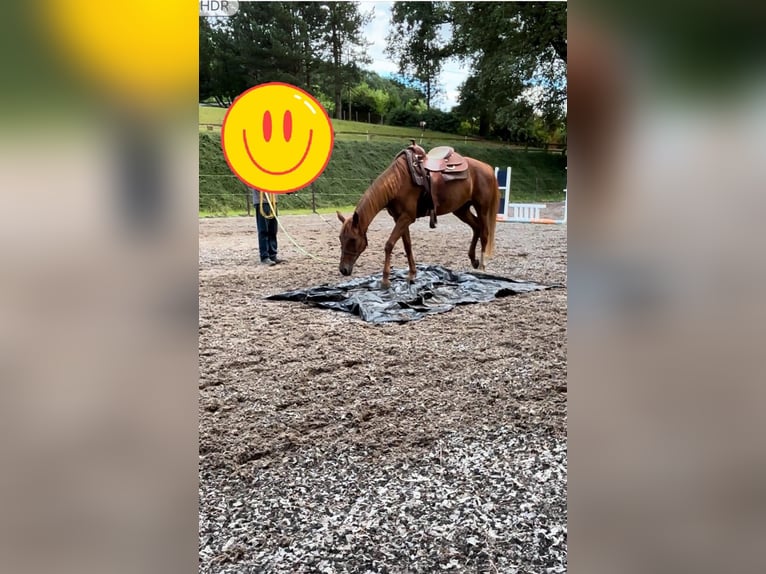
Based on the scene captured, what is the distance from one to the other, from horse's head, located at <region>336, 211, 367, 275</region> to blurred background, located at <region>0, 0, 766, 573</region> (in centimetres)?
329

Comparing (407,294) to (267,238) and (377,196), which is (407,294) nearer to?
(377,196)

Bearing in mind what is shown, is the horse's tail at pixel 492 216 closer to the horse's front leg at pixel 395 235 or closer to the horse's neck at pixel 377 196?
the horse's front leg at pixel 395 235

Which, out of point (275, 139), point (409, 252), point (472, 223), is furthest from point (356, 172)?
point (275, 139)

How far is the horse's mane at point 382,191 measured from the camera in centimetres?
366

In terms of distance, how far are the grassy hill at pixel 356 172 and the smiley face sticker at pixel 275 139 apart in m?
3.80

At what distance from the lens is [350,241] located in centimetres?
373

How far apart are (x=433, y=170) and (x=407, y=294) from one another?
1015 millimetres

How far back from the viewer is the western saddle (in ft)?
12.3
